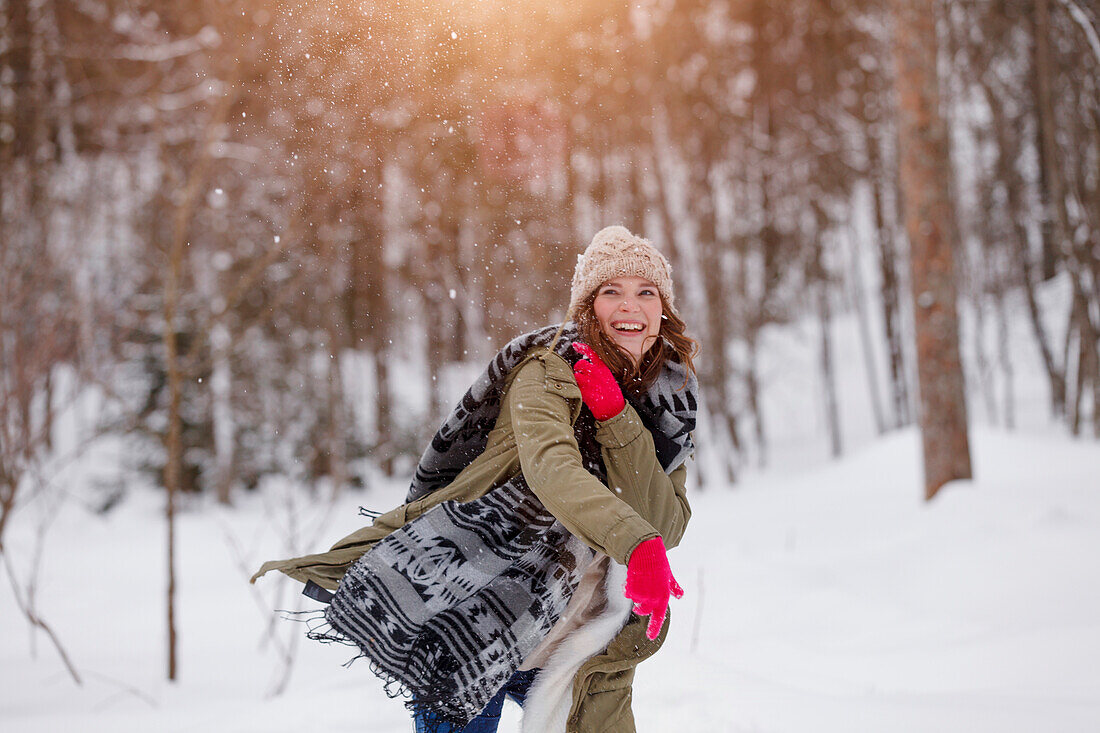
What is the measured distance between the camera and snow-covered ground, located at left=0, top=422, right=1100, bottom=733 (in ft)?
10.1

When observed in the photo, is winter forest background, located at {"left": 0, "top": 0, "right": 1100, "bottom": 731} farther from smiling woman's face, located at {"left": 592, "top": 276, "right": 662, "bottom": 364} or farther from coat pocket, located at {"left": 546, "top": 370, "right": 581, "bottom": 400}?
coat pocket, located at {"left": 546, "top": 370, "right": 581, "bottom": 400}

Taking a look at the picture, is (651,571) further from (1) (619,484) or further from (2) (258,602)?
(2) (258,602)

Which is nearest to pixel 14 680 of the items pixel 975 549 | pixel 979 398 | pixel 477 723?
pixel 477 723

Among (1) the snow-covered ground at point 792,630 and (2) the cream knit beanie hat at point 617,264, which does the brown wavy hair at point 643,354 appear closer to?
(2) the cream knit beanie hat at point 617,264

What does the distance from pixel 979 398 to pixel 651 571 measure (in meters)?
23.5

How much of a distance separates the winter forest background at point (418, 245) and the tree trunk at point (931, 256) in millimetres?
99

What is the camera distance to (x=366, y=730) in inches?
118

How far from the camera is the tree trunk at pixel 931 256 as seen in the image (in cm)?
712

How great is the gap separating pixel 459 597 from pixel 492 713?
1.27 feet

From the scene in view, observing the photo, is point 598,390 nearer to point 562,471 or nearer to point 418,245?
point 562,471

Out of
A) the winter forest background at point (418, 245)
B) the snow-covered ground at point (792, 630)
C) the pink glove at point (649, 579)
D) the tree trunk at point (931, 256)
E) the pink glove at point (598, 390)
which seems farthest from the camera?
the tree trunk at point (931, 256)

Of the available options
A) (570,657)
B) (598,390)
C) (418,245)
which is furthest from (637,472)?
(418,245)

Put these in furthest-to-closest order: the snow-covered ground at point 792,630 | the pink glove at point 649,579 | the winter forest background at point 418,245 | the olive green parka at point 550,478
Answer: the winter forest background at point 418,245 < the snow-covered ground at point 792,630 < the olive green parka at point 550,478 < the pink glove at point 649,579

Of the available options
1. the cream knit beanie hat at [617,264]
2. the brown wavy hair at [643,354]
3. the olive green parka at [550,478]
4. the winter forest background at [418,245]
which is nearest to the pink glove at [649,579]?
the olive green parka at [550,478]
